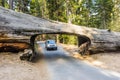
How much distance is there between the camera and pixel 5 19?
18703 millimetres

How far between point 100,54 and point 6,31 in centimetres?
1004

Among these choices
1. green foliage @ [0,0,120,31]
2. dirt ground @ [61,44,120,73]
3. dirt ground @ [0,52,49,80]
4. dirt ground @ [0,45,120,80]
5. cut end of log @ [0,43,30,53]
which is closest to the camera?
dirt ground @ [0,52,49,80]

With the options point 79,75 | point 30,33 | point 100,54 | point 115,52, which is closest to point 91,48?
point 100,54

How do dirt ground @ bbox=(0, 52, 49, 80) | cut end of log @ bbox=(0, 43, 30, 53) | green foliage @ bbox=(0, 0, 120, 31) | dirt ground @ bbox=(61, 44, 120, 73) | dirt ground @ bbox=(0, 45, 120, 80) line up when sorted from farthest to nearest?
green foliage @ bbox=(0, 0, 120, 31), cut end of log @ bbox=(0, 43, 30, 53), dirt ground @ bbox=(61, 44, 120, 73), dirt ground @ bbox=(0, 45, 120, 80), dirt ground @ bbox=(0, 52, 49, 80)

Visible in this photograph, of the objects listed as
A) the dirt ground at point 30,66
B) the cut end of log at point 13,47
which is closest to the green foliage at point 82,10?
the dirt ground at point 30,66

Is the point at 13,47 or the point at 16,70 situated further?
the point at 13,47

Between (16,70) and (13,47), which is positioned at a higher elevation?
(13,47)

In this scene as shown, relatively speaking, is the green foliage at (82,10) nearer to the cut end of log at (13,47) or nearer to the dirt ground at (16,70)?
the cut end of log at (13,47)

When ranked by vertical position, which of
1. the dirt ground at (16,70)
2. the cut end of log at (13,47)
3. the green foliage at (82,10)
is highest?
the green foliage at (82,10)

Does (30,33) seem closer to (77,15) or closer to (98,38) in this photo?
(98,38)

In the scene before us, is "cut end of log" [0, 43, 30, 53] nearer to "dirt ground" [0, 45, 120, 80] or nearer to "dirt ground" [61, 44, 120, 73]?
"dirt ground" [0, 45, 120, 80]

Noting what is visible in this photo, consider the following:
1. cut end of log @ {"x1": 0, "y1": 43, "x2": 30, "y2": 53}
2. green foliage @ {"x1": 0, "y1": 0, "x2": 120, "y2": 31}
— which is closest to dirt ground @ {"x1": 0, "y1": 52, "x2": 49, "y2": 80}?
cut end of log @ {"x1": 0, "y1": 43, "x2": 30, "y2": 53}

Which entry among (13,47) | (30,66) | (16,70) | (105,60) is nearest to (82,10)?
(105,60)

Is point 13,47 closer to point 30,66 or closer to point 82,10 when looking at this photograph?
point 30,66
